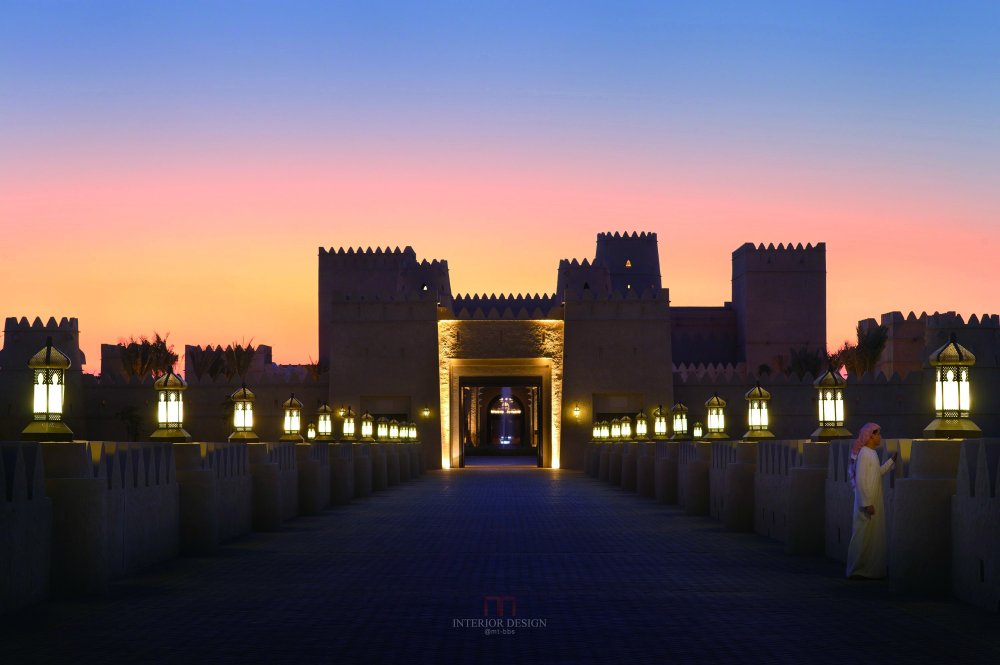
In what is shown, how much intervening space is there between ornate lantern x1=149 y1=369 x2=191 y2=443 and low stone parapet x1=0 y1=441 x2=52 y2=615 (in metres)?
4.57

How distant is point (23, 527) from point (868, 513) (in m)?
6.60

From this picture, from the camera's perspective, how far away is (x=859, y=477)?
36.7ft

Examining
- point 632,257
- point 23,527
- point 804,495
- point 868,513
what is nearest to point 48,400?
point 23,527

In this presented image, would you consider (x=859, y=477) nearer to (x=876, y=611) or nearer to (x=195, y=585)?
(x=876, y=611)

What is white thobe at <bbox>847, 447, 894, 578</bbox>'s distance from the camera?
36.5 feet

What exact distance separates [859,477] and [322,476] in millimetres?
13041

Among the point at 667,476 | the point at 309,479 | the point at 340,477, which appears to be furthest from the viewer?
the point at 667,476

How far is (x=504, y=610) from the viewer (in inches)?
372

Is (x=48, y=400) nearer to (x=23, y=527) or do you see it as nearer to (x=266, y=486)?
(x=23, y=527)

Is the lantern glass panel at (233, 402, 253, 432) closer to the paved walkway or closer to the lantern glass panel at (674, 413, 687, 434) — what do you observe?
the paved walkway

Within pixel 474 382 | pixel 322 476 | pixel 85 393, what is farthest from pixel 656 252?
pixel 322 476

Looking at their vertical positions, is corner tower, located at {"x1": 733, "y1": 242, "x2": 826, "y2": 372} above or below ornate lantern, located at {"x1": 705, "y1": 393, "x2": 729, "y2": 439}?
above

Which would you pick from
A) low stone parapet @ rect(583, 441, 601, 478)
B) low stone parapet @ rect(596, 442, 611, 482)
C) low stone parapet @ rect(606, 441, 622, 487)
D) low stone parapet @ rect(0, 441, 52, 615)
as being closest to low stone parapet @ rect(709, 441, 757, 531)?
low stone parapet @ rect(0, 441, 52, 615)

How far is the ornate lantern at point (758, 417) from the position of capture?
62.7ft
